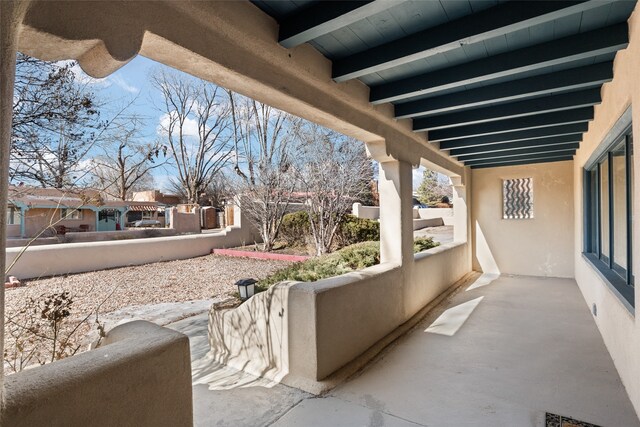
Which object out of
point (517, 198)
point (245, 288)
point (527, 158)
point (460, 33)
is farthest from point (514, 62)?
point (517, 198)

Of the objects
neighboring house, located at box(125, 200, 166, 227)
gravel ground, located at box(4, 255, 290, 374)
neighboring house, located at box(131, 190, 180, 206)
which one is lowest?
gravel ground, located at box(4, 255, 290, 374)

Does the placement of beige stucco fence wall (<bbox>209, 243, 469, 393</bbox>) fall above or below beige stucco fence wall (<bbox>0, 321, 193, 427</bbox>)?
below

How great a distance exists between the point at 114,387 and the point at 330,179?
929cm

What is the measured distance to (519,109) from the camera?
394 centimetres

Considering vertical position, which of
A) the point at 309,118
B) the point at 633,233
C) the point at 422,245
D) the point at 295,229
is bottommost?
the point at 422,245

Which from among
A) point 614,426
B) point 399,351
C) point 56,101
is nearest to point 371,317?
point 399,351

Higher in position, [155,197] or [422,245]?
[155,197]

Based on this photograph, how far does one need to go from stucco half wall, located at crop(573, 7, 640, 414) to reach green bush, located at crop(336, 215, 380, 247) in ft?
21.2

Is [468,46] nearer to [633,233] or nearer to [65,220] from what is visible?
[633,233]

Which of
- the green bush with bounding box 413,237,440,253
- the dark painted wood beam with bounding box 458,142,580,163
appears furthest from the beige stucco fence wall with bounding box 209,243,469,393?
the dark painted wood beam with bounding box 458,142,580,163

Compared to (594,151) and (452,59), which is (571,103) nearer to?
(594,151)

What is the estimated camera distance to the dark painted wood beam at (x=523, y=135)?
190 inches

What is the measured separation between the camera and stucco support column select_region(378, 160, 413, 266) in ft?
14.5

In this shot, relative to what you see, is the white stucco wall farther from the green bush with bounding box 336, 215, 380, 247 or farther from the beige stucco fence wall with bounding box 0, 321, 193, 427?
the beige stucco fence wall with bounding box 0, 321, 193, 427
